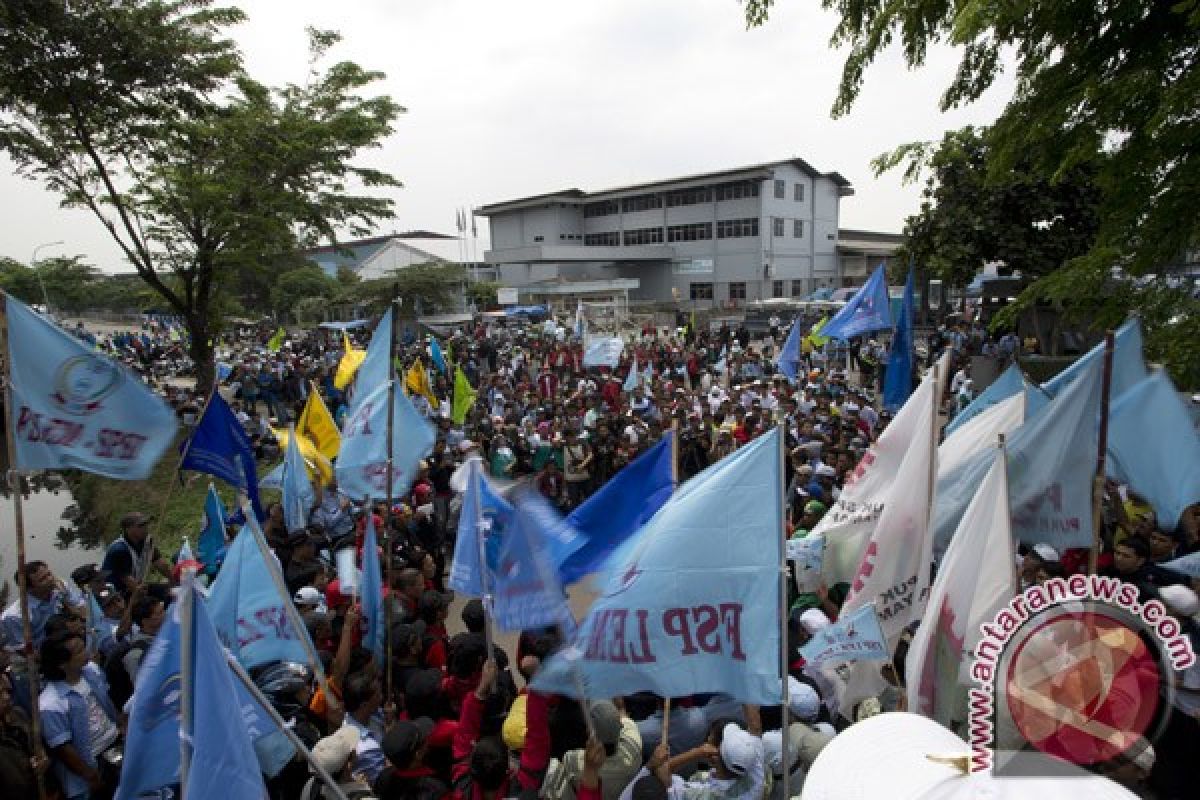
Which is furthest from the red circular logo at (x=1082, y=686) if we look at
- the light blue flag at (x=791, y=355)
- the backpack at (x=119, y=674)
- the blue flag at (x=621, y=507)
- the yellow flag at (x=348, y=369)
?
the light blue flag at (x=791, y=355)

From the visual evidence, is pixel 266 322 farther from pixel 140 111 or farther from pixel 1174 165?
pixel 1174 165

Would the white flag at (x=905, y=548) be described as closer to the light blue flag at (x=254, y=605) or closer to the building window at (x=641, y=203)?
the light blue flag at (x=254, y=605)

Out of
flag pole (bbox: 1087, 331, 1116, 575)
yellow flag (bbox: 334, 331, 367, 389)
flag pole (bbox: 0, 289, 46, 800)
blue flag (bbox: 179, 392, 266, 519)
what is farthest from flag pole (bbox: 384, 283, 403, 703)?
yellow flag (bbox: 334, 331, 367, 389)

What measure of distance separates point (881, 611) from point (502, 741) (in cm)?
244

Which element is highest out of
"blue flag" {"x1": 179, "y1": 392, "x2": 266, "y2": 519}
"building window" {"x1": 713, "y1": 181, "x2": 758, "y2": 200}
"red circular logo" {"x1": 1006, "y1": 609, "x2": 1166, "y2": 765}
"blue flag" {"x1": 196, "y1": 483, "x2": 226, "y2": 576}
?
"building window" {"x1": 713, "y1": 181, "x2": 758, "y2": 200}

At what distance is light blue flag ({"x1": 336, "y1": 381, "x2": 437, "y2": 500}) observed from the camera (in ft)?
22.2

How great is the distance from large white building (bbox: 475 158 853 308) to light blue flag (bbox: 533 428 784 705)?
43.2m

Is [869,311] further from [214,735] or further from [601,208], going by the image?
[601,208]

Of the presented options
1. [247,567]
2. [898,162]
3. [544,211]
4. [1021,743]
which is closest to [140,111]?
[247,567]

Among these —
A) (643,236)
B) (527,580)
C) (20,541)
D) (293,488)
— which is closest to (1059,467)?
(527,580)

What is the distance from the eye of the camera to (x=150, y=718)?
11.4 ft

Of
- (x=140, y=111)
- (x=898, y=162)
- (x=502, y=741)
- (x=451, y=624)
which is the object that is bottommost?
(x=451, y=624)

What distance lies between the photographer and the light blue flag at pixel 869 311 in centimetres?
1016

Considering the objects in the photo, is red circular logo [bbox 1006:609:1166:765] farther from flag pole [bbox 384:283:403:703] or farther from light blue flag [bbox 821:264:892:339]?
light blue flag [bbox 821:264:892:339]
